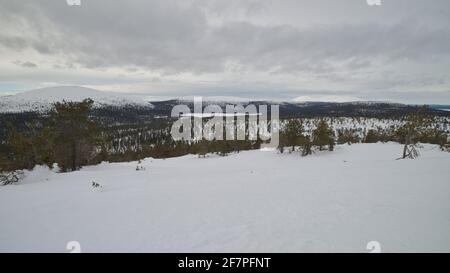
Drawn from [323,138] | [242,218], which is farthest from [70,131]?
[323,138]

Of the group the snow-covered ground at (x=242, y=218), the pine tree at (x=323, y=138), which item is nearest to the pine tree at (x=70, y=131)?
the snow-covered ground at (x=242, y=218)

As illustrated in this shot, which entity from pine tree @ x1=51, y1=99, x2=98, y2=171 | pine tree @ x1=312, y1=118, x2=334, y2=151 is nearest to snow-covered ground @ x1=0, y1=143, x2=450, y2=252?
pine tree @ x1=51, y1=99, x2=98, y2=171

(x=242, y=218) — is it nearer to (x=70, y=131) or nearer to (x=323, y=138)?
(x=70, y=131)

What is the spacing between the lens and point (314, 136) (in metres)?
36.9

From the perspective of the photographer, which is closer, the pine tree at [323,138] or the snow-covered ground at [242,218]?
the snow-covered ground at [242,218]

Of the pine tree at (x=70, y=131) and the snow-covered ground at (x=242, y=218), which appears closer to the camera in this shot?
the snow-covered ground at (x=242, y=218)

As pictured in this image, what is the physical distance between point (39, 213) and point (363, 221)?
35.7 ft

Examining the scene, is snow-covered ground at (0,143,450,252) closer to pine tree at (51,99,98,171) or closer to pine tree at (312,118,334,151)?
pine tree at (51,99,98,171)

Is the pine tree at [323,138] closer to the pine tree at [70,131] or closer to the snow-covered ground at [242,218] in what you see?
the snow-covered ground at [242,218]

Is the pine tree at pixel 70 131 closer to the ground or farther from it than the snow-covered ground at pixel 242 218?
farther from it

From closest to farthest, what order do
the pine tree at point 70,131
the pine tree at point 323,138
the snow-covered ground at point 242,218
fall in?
the snow-covered ground at point 242,218 → the pine tree at point 70,131 → the pine tree at point 323,138

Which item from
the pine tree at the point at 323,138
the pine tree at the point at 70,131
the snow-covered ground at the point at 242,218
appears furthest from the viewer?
the pine tree at the point at 323,138
